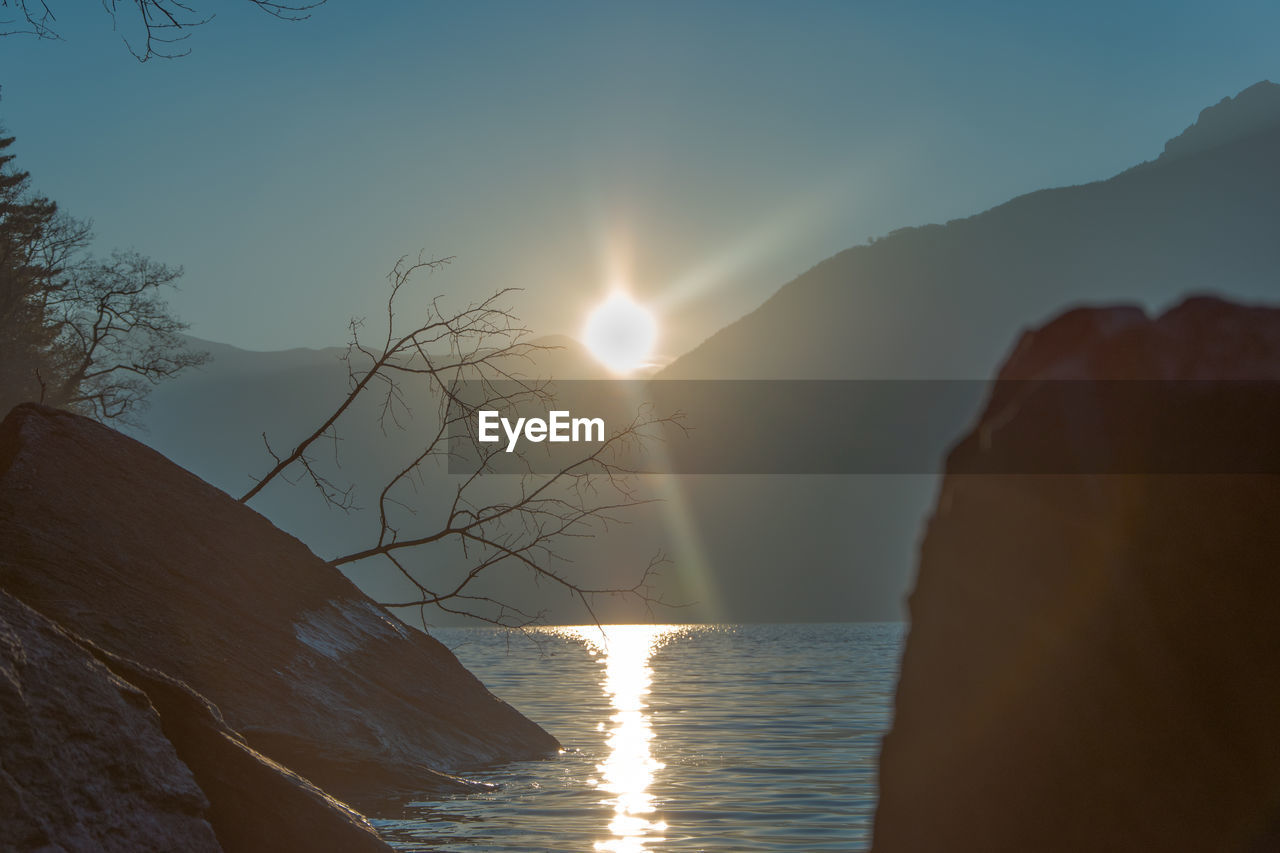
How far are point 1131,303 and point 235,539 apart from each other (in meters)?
6.56

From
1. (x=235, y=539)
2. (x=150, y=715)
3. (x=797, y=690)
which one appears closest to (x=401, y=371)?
(x=235, y=539)

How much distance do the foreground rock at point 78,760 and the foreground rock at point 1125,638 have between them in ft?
8.94

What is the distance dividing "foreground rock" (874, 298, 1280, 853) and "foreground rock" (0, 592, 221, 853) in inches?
107

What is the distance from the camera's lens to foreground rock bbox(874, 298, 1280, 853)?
2.27m

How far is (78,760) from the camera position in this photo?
3.75 m

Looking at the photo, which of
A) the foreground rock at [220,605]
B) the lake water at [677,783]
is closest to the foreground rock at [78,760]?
the foreground rock at [220,605]

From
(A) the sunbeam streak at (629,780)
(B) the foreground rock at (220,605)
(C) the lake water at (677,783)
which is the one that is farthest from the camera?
(A) the sunbeam streak at (629,780)

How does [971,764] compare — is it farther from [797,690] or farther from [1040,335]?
[797,690]

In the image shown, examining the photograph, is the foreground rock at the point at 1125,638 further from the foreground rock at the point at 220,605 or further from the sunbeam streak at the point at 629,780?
the sunbeam streak at the point at 629,780

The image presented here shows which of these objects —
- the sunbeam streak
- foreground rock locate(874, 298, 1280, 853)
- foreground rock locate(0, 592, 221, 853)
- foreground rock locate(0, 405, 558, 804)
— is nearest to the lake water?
the sunbeam streak

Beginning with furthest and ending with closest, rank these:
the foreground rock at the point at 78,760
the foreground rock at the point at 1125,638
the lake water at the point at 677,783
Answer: the lake water at the point at 677,783, the foreground rock at the point at 78,760, the foreground rock at the point at 1125,638

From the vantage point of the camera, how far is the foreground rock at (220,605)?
20.1ft

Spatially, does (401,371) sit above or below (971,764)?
above

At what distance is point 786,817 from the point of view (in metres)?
9.70
